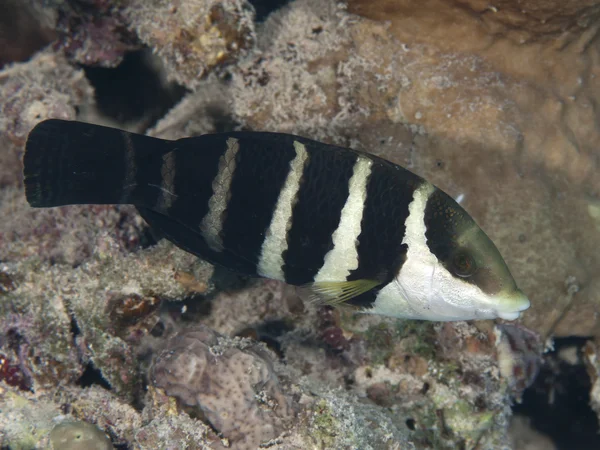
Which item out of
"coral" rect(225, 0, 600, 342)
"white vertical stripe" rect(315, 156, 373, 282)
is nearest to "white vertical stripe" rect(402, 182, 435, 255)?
"white vertical stripe" rect(315, 156, 373, 282)

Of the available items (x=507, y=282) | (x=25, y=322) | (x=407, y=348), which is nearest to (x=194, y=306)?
(x=25, y=322)

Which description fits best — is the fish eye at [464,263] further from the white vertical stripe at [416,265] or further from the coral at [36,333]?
the coral at [36,333]

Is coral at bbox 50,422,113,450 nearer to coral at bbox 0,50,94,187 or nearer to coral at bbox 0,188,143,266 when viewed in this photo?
coral at bbox 0,188,143,266

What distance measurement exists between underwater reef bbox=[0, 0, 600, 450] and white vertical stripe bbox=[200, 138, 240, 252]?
0.70 metres

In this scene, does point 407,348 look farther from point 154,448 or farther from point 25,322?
point 25,322

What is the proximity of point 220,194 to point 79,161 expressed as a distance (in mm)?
779

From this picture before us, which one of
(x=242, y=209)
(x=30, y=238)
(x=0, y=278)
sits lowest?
(x=30, y=238)

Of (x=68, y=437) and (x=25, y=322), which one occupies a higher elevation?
(x=68, y=437)

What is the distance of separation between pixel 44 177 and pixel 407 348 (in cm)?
273

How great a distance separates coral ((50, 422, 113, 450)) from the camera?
8.15 feet

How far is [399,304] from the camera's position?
241cm

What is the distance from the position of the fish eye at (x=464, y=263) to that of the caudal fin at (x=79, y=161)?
1.63 metres

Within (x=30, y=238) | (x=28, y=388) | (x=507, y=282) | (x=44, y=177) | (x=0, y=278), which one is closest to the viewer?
(x=507, y=282)

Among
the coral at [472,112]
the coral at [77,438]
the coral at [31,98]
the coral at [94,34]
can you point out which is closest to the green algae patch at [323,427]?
the coral at [77,438]
